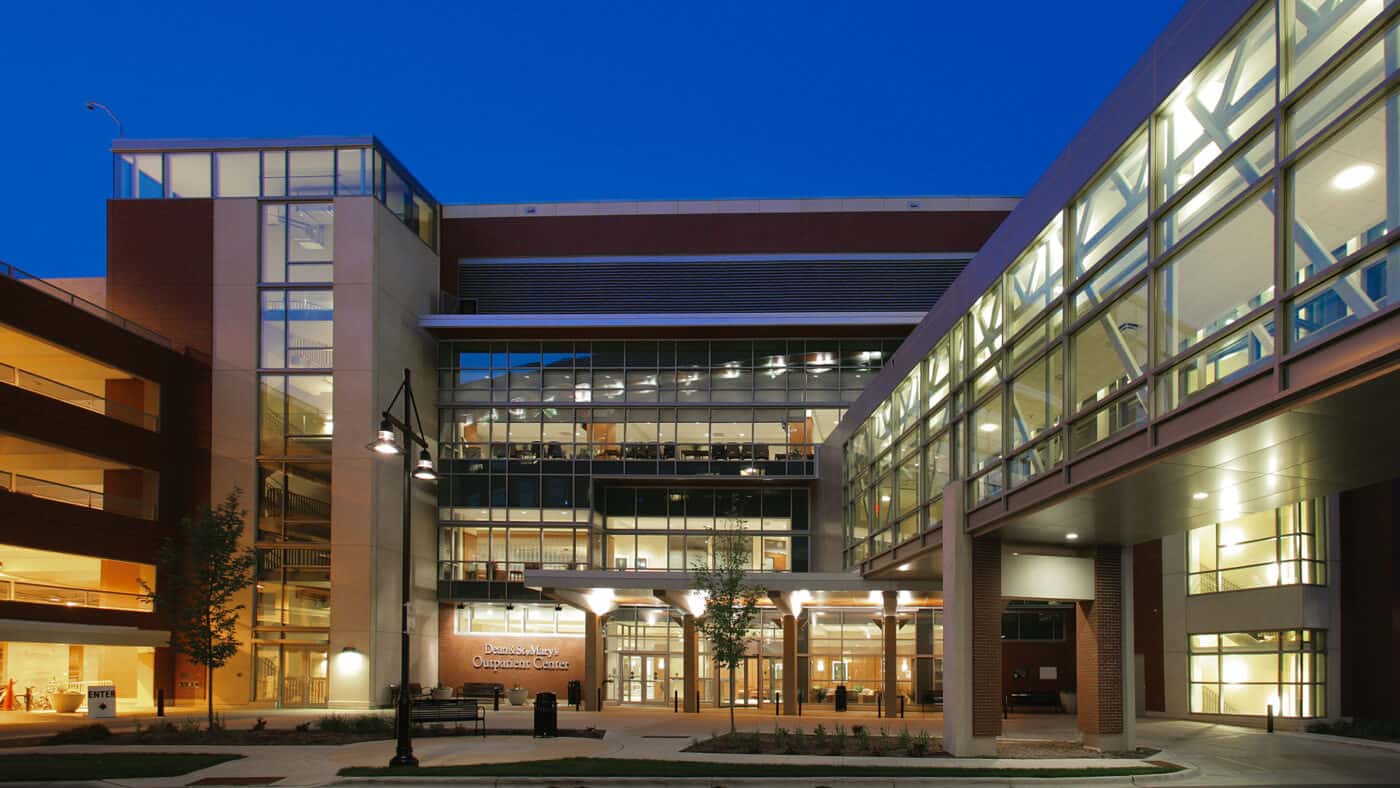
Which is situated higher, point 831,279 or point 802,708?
point 831,279

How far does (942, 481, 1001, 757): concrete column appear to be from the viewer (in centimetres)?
2394

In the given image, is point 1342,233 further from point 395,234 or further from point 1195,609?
point 395,234

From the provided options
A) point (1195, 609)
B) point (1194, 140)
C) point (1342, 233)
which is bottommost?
point (1195, 609)

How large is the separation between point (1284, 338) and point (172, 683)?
38.3m

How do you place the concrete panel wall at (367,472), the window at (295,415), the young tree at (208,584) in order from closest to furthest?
the young tree at (208,584) → the concrete panel wall at (367,472) → the window at (295,415)

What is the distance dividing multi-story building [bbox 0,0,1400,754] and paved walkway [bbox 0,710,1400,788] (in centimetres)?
248

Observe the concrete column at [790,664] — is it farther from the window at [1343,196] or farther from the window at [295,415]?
the window at [1343,196]

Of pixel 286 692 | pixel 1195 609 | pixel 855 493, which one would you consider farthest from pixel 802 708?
pixel 286 692

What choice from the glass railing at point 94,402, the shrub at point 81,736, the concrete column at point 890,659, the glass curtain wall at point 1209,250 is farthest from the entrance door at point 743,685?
the glass curtain wall at point 1209,250

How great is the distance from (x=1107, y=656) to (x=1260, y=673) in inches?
483

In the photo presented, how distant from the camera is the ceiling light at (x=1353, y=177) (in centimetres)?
1127

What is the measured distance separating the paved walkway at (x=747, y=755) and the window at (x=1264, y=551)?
4.34 meters

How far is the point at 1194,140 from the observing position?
14.8 metres

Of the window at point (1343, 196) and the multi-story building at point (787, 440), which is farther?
the multi-story building at point (787, 440)
